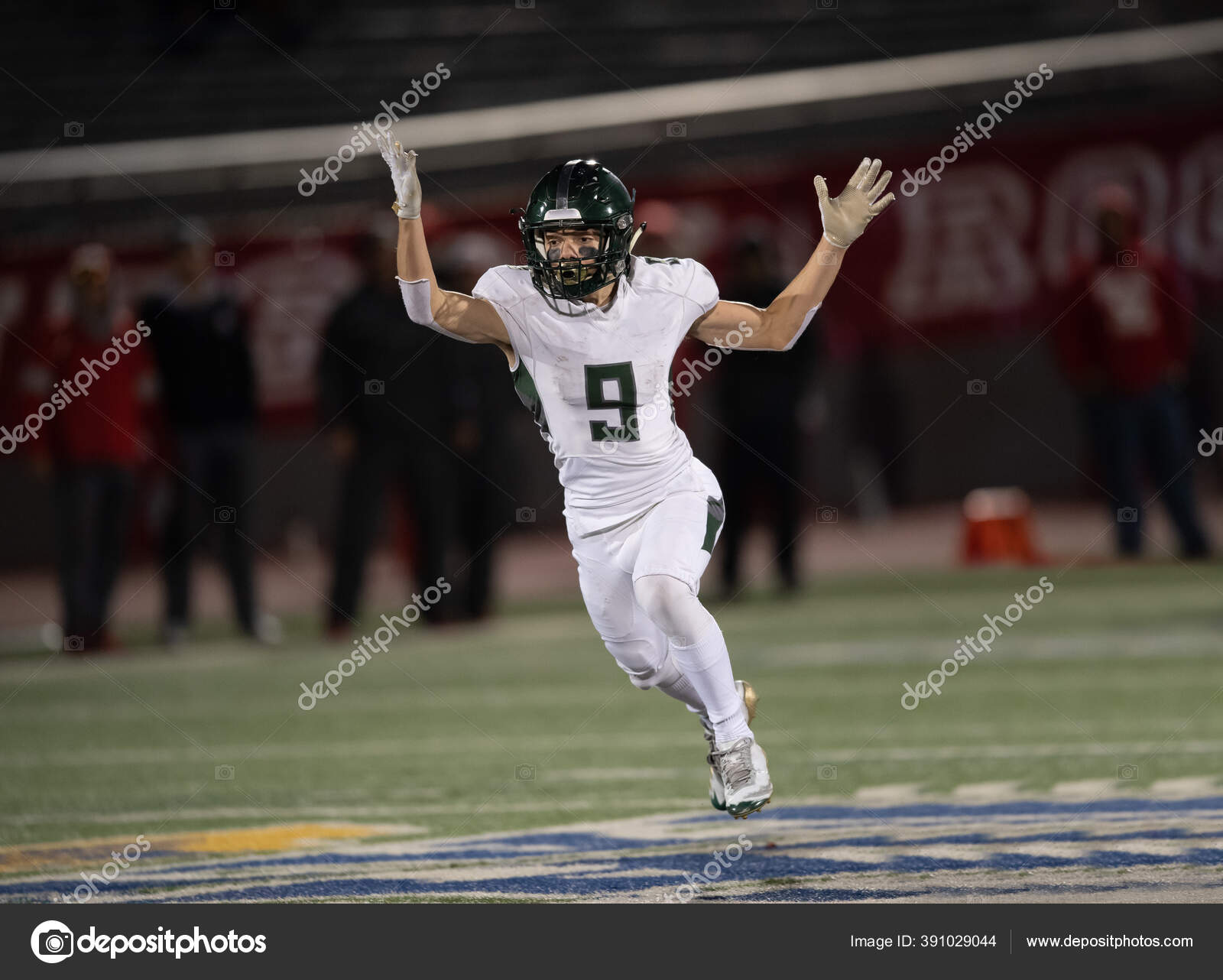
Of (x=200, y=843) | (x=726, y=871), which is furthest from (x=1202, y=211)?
(x=200, y=843)

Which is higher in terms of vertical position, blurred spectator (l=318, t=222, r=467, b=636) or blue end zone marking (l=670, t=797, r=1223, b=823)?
blurred spectator (l=318, t=222, r=467, b=636)

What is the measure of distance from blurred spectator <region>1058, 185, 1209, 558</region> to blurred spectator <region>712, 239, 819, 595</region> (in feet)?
7.46

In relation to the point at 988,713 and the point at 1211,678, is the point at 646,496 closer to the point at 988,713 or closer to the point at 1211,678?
the point at 988,713

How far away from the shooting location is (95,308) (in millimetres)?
11445

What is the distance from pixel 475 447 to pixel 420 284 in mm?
7299

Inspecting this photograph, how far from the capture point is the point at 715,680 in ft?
17.9

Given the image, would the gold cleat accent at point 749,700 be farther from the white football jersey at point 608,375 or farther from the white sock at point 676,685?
the white football jersey at point 608,375

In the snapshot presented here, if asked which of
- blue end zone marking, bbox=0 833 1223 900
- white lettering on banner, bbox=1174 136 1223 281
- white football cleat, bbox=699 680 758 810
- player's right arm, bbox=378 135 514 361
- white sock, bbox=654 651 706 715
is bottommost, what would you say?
blue end zone marking, bbox=0 833 1223 900

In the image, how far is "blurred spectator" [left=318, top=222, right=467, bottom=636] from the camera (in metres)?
11.8

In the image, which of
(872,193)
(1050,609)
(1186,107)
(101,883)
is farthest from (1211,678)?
(1186,107)

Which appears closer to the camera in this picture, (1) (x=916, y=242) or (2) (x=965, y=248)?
(2) (x=965, y=248)

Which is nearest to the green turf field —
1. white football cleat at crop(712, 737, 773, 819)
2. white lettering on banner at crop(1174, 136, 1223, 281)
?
white football cleat at crop(712, 737, 773, 819)
